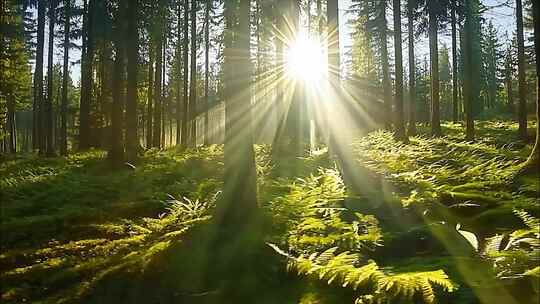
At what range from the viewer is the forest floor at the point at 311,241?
4160 mm

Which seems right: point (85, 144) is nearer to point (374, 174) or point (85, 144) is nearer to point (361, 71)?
point (374, 174)

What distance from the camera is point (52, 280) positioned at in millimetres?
5996

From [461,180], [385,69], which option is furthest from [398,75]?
[461,180]

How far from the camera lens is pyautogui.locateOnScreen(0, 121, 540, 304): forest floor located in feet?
13.6

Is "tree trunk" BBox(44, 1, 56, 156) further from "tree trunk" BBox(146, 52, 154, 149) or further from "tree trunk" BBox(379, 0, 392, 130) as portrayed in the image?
"tree trunk" BBox(379, 0, 392, 130)

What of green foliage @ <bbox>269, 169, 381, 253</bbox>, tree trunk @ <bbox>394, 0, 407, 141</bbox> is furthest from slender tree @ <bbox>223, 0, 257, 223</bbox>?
tree trunk @ <bbox>394, 0, 407, 141</bbox>

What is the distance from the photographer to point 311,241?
5750 millimetres

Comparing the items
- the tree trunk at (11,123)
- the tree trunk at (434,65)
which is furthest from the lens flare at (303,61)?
the tree trunk at (11,123)

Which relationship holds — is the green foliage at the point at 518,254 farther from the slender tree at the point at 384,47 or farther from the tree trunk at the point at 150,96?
the tree trunk at the point at 150,96

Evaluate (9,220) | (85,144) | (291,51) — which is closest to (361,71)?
(291,51)

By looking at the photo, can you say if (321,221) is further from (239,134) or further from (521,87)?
(521,87)

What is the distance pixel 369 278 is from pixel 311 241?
68.5 inches

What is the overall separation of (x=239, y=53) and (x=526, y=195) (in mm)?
5174

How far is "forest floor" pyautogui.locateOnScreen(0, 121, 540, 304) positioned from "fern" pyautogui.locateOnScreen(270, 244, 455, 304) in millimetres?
15
